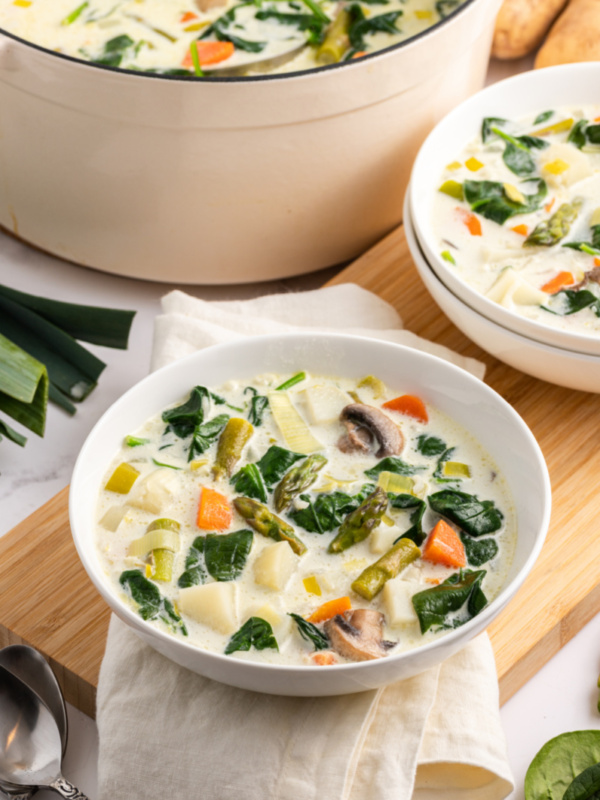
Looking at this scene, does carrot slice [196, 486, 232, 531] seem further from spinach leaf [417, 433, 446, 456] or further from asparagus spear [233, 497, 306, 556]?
spinach leaf [417, 433, 446, 456]

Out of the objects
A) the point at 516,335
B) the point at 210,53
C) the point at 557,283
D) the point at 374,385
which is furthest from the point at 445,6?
the point at 374,385

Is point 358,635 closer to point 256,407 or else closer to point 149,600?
point 149,600

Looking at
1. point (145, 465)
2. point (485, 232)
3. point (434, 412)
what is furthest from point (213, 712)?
point (485, 232)

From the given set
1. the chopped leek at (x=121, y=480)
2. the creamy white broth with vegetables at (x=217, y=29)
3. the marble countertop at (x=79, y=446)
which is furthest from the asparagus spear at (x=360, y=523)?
the creamy white broth with vegetables at (x=217, y=29)

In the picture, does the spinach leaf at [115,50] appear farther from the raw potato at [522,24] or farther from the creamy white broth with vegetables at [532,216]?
the raw potato at [522,24]

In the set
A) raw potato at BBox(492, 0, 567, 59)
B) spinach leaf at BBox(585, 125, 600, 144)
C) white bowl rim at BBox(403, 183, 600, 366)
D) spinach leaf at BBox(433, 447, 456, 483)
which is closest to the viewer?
A: spinach leaf at BBox(433, 447, 456, 483)

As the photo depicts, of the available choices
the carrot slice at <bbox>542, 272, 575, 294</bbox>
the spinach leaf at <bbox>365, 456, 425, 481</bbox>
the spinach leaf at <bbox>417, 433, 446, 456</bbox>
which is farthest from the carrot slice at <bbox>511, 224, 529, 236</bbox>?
the spinach leaf at <bbox>365, 456, 425, 481</bbox>
